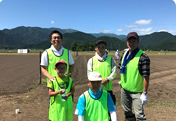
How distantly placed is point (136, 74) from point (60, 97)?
1.62m

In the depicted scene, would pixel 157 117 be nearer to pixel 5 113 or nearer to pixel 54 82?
pixel 54 82

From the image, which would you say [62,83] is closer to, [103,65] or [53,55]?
[53,55]

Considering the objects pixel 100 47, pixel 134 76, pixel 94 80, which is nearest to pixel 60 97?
pixel 94 80

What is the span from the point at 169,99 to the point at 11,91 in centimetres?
749

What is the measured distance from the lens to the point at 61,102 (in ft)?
8.77

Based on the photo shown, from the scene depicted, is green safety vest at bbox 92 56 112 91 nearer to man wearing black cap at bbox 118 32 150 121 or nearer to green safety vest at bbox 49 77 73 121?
man wearing black cap at bbox 118 32 150 121

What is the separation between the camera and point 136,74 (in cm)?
316

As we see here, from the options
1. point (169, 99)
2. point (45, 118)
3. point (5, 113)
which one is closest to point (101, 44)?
point (45, 118)

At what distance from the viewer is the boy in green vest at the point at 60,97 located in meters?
2.64

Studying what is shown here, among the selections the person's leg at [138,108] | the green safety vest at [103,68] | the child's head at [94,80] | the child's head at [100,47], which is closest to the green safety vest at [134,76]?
the person's leg at [138,108]

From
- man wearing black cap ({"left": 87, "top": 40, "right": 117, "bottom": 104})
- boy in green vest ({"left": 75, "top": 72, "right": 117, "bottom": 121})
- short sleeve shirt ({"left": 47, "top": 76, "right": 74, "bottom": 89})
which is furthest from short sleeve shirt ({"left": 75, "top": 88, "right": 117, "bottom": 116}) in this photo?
man wearing black cap ({"left": 87, "top": 40, "right": 117, "bottom": 104})

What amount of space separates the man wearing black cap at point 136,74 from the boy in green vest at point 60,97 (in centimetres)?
138

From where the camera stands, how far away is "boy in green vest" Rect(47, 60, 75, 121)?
264cm

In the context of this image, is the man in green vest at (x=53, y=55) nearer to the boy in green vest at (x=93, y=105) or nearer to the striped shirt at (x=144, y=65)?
the boy in green vest at (x=93, y=105)
